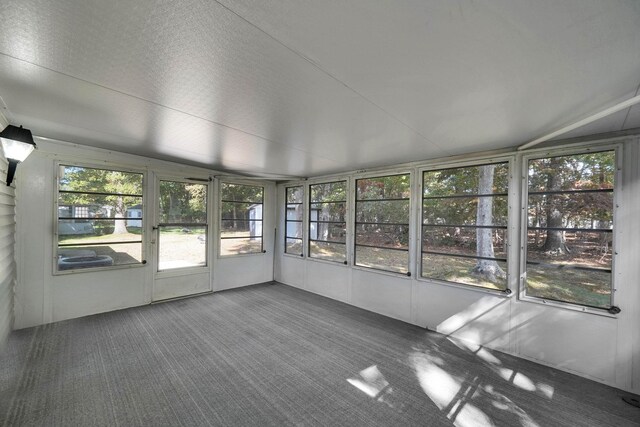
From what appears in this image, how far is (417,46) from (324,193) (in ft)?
13.9

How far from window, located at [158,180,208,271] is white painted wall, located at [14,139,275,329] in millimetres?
179

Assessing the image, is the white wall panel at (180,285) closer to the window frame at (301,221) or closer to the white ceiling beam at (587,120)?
the window frame at (301,221)

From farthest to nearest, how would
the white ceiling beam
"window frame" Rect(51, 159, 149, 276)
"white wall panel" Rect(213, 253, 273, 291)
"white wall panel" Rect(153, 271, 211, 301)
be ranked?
"white wall panel" Rect(213, 253, 273, 291) < "white wall panel" Rect(153, 271, 211, 301) < "window frame" Rect(51, 159, 149, 276) < the white ceiling beam

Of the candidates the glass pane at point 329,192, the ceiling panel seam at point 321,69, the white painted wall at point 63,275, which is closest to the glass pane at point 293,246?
the glass pane at point 329,192

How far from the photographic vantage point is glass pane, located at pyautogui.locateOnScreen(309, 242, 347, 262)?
16.5 ft

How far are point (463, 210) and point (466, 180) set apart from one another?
1.40 feet

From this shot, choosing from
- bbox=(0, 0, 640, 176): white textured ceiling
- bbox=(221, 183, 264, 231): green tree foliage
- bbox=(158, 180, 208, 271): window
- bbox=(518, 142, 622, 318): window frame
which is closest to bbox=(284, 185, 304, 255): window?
bbox=(221, 183, 264, 231): green tree foliage

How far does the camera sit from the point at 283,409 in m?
2.04

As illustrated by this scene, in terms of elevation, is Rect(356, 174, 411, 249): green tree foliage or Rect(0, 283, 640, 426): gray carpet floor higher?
Rect(356, 174, 411, 249): green tree foliage

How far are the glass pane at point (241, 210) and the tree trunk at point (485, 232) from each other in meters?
4.50

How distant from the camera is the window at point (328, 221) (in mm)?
5035

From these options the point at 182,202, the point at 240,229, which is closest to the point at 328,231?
the point at 240,229

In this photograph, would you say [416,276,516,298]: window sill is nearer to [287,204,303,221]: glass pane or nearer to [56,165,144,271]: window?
[287,204,303,221]: glass pane

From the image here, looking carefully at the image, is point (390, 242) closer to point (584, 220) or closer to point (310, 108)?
point (584, 220)
